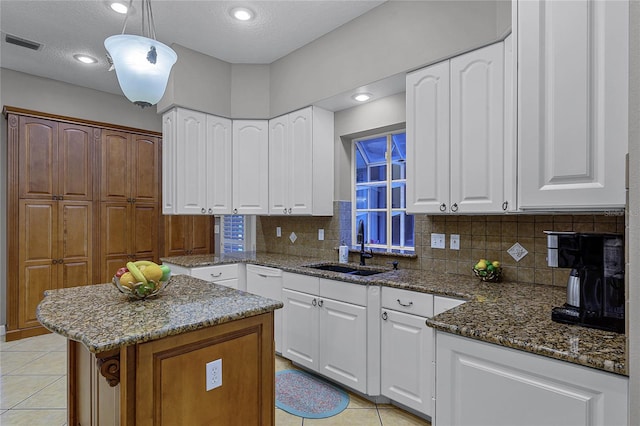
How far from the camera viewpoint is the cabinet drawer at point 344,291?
7.80ft

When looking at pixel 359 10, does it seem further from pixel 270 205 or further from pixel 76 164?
pixel 76 164

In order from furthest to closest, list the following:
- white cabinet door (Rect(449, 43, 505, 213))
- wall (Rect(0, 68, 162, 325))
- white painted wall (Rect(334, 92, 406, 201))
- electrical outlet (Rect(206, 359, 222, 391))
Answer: wall (Rect(0, 68, 162, 325))
white painted wall (Rect(334, 92, 406, 201))
white cabinet door (Rect(449, 43, 505, 213))
electrical outlet (Rect(206, 359, 222, 391))

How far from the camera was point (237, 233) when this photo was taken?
4574 millimetres

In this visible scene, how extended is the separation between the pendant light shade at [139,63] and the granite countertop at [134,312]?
3.38 feet

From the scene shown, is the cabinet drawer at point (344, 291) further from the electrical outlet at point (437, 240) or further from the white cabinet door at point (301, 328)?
the electrical outlet at point (437, 240)

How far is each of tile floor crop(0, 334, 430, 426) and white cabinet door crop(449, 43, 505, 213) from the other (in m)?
1.48

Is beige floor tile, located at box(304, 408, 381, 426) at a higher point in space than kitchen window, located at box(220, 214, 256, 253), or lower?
lower

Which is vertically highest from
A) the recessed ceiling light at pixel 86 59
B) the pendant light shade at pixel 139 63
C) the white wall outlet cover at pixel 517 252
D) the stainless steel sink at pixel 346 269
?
the recessed ceiling light at pixel 86 59

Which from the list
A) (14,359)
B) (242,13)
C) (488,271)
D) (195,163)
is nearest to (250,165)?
(195,163)

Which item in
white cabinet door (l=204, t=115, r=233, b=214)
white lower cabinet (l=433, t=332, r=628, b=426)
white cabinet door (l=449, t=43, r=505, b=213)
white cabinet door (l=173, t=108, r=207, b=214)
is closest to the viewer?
white lower cabinet (l=433, t=332, r=628, b=426)

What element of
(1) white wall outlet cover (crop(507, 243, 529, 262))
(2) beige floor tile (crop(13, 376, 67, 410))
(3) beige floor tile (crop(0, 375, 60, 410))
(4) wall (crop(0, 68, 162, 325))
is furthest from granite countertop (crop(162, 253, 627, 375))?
(4) wall (crop(0, 68, 162, 325))

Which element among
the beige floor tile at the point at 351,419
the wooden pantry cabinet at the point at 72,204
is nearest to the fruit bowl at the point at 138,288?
the beige floor tile at the point at 351,419

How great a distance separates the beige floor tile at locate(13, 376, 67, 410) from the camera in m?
2.45

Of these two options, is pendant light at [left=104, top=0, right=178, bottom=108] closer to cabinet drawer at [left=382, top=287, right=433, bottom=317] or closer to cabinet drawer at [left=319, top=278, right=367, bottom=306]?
cabinet drawer at [left=319, top=278, right=367, bottom=306]
